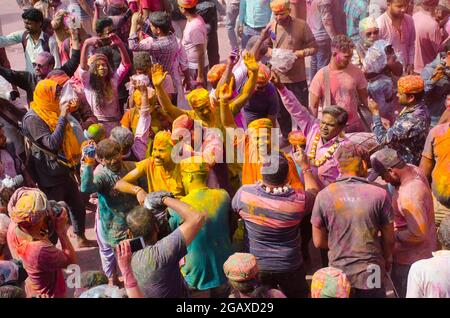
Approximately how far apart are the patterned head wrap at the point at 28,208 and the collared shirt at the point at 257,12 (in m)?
5.92

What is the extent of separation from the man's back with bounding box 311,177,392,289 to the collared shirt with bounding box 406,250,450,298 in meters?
0.55

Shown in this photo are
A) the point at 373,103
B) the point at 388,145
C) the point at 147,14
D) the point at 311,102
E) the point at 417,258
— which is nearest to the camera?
the point at 417,258

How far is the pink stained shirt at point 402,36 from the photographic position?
9477 millimetres

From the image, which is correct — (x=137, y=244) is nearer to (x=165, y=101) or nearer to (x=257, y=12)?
(x=165, y=101)

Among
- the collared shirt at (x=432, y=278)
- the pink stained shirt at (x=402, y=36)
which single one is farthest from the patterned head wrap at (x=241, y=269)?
the pink stained shirt at (x=402, y=36)

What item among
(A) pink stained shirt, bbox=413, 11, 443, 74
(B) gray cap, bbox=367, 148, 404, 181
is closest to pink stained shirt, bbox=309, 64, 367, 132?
(A) pink stained shirt, bbox=413, 11, 443, 74

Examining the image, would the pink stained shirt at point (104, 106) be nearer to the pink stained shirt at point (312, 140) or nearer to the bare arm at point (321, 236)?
the pink stained shirt at point (312, 140)

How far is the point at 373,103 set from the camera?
7855 millimetres

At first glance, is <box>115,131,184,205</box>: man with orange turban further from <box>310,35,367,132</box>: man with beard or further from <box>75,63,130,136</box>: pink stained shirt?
<box>310,35,367,132</box>: man with beard

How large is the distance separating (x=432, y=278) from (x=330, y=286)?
70 cm

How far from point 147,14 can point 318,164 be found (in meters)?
4.59

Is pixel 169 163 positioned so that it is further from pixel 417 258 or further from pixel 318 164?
pixel 417 258

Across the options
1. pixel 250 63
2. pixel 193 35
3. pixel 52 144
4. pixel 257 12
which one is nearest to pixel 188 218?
pixel 52 144

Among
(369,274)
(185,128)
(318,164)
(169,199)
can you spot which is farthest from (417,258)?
(185,128)
